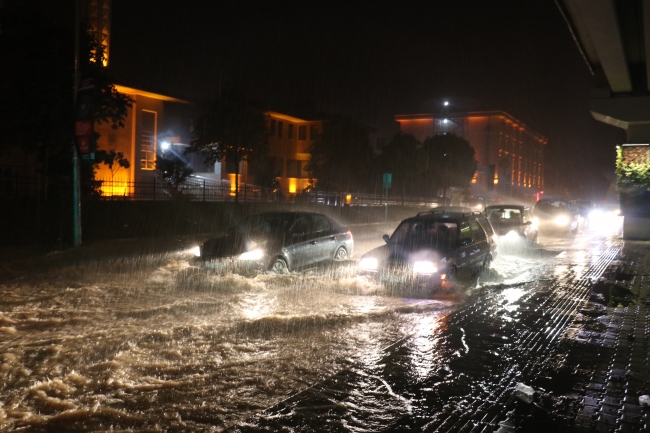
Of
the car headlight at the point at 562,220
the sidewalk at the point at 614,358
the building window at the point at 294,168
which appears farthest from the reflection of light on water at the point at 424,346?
the building window at the point at 294,168

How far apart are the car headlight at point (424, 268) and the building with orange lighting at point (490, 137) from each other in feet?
205

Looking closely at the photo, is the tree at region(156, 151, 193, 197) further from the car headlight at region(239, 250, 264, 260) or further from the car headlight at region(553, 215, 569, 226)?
the car headlight at region(239, 250, 264, 260)

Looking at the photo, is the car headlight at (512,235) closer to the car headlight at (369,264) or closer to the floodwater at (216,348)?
the floodwater at (216,348)

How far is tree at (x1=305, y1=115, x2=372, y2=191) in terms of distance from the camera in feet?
129

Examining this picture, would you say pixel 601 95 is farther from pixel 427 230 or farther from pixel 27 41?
pixel 27 41

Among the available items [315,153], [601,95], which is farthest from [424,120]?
→ [601,95]

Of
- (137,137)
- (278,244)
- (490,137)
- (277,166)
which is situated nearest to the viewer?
(278,244)

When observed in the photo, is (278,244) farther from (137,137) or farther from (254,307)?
(137,137)

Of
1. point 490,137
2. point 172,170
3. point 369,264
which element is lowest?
point 369,264

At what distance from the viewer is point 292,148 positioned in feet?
168

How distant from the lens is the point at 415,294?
10750 mm

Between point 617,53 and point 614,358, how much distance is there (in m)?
11.1

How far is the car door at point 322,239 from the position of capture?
1343 cm

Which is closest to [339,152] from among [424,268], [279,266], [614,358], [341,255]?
[341,255]
